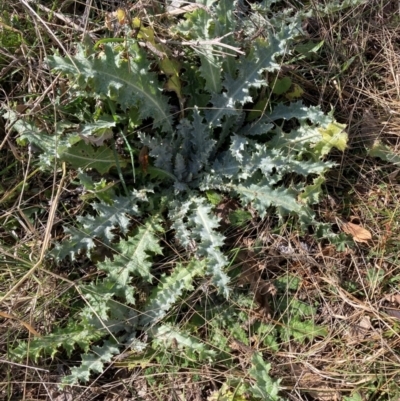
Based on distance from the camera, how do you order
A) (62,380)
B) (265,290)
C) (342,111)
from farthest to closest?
1. (342,111)
2. (265,290)
3. (62,380)

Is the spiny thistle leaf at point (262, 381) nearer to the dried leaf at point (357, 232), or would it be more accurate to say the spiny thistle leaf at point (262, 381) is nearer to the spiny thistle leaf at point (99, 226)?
the dried leaf at point (357, 232)

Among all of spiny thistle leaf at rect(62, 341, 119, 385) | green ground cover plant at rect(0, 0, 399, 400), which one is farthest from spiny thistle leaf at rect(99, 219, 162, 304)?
spiny thistle leaf at rect(62, 341, 119, 385)

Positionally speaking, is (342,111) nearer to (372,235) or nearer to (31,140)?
(372,235)

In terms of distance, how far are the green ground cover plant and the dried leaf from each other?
61mm

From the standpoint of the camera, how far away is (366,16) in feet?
9.87

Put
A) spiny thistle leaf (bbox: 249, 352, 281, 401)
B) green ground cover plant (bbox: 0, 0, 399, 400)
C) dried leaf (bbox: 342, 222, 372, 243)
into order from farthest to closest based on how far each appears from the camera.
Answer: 1. dried leaf (bbox: 342, 222, 372, 243)
2. green ground cover plant (bbox: 0, 0, 399, 400)
3. spiny thistle leaf (bbox: 249, 352, 281, 401)

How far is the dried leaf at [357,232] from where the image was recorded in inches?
106

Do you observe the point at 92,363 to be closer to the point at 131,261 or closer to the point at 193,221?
the point at 131,261

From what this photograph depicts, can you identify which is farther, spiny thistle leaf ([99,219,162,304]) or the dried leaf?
the dried leaf

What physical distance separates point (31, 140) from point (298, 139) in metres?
1.29

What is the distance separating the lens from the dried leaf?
2688 millimetres

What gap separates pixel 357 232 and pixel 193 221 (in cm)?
80

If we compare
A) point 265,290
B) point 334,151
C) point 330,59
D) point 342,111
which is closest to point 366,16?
point 330,59

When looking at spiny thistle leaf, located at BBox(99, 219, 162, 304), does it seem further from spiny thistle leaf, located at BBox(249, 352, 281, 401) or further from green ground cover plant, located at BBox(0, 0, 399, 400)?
spiny thistle leaf, located at BBox(249, 352, 281, 401)
